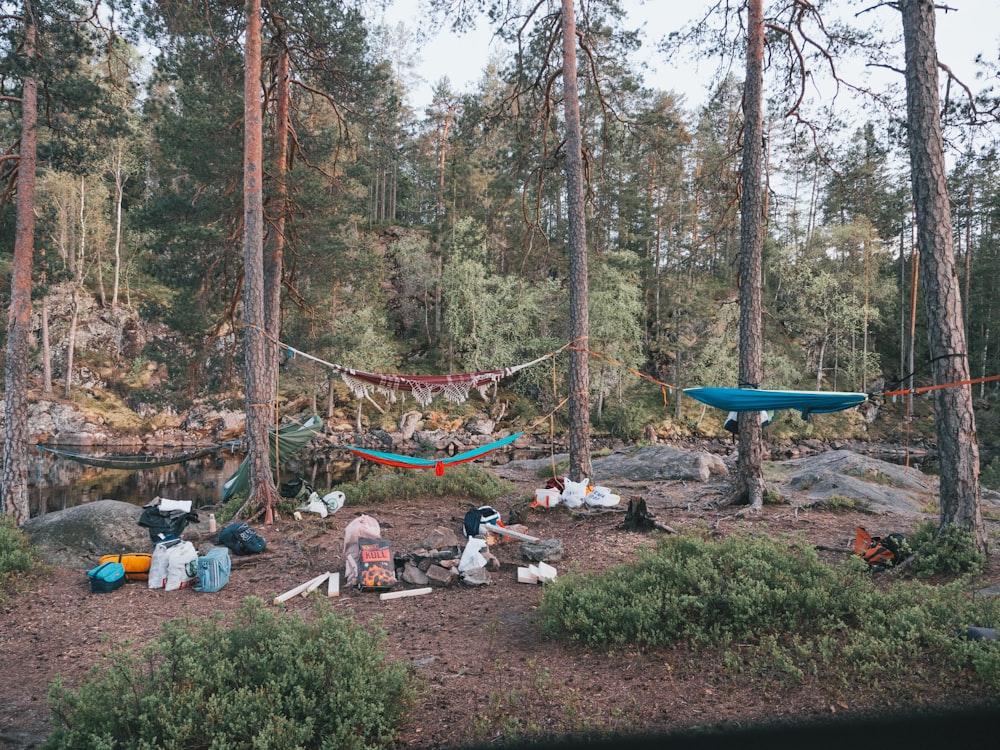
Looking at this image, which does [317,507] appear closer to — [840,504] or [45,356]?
[840,504]

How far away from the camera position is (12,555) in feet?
13.7

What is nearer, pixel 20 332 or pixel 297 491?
pixel 20 332

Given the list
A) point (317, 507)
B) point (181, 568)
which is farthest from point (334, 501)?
point (181, 568)

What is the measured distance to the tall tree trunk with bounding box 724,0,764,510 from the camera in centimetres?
592

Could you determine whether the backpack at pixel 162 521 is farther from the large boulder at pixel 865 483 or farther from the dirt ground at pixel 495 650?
the large boulder at pixel 865 483

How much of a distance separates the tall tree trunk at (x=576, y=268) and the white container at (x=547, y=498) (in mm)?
580

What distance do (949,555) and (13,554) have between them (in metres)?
6.43

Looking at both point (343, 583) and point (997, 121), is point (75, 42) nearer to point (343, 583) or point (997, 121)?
point (343, 583)

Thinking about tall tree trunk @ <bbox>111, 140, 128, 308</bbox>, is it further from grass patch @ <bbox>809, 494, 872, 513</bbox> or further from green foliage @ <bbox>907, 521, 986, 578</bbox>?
green foliage @ <bbox>907, 521, 986, 578</bbox>

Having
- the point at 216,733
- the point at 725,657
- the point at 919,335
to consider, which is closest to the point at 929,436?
the point at 919,335

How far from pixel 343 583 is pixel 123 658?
88.7 inches

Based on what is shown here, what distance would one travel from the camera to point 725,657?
249 cm

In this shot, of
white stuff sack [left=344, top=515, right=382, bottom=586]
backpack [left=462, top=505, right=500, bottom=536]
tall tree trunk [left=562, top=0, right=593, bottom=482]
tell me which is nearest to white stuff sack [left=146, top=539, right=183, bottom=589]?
white stuff sack [left=344, top=515, right=382, bottom=586]

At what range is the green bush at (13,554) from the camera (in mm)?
4086
